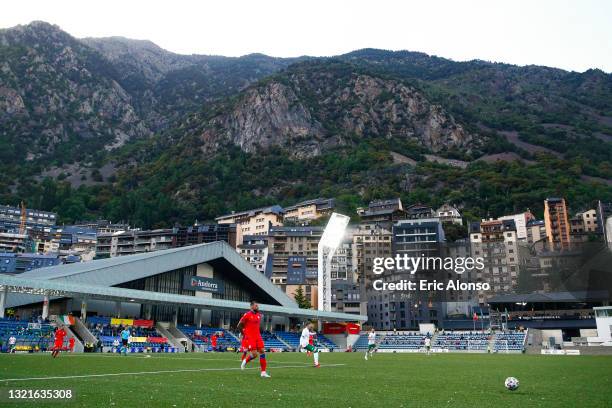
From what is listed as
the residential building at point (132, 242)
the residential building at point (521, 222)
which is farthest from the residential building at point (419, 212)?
the residential building at point (132, 242)

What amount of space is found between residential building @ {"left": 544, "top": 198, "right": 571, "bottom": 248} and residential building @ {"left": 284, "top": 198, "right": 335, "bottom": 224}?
6694cm

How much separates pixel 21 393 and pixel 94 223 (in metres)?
196

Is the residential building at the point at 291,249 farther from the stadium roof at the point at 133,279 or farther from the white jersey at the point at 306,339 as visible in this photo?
the white jersey at the point at 306,339

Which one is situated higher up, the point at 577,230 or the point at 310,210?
the point at 310,210

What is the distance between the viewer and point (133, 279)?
2190 inches

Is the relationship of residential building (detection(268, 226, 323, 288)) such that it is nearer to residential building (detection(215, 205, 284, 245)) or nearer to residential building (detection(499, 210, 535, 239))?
residential building (detection(215, 205, 284, 245))

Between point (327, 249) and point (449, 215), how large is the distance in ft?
340

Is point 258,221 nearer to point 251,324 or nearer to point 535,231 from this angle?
point 535,231

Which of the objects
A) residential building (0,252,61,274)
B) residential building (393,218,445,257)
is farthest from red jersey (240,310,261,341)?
residential building (0,252,61,274)

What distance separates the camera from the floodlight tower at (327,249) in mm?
79312

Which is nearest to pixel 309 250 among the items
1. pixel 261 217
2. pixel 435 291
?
pixel 261 217

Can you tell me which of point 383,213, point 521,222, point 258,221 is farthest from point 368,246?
point 521,222

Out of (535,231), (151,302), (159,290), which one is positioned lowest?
(151,302)

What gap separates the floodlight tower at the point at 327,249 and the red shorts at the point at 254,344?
2453 inches
